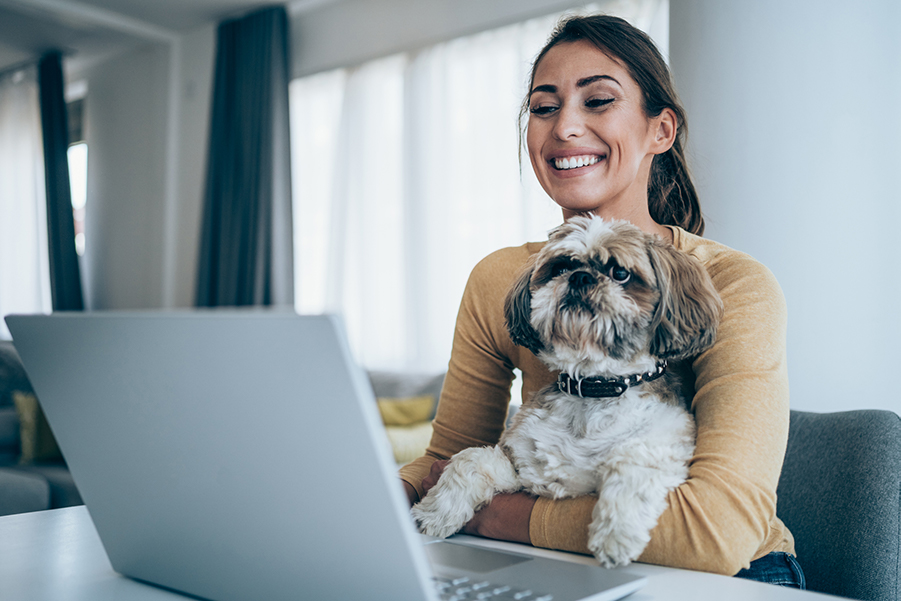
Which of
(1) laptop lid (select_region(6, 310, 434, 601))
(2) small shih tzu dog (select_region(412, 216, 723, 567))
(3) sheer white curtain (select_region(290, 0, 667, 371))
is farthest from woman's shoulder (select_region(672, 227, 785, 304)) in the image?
(3) sheer white curtain (select_region(290, 0, 667, 371))

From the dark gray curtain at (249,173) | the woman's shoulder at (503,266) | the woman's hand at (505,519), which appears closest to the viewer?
the woman's hand at (505,519)

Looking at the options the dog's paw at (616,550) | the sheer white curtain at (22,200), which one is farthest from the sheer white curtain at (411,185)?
the dog's paw at (616,550)

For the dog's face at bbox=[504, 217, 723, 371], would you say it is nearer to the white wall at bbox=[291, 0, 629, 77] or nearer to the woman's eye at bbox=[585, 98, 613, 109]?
the woman's eye at bbox=[585, 98, 613, 109]

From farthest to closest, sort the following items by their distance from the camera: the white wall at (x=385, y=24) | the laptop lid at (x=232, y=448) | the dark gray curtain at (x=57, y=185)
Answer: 1. the dark gray curtain at (x=57, y=185)
2. the white wall at (x=385, y=24)
3. the laptop lid at (x=232, y=448)

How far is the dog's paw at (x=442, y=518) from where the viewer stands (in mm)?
965

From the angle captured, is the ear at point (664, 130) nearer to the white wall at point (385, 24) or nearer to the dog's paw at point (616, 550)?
the dog's paw at point (616, 550)

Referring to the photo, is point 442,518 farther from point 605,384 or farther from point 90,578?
point 90,578

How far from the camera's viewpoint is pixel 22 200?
5.46 metres

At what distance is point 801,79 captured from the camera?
6.24ft

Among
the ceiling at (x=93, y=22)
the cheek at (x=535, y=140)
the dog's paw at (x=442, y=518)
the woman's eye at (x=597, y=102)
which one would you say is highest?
the ceiling at (x=93, y=22)

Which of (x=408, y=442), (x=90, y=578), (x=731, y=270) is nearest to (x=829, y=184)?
(x=731, y=270)

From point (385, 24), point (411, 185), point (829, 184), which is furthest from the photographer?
point (385, 24)

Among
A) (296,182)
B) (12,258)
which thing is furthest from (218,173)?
(12,258)

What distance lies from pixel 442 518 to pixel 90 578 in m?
0.44
